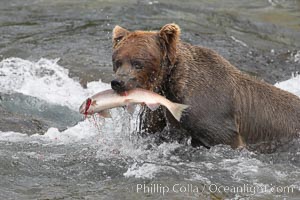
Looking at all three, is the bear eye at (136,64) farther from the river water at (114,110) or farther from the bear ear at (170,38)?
the river water at (114,110)

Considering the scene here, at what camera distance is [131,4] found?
1413cm

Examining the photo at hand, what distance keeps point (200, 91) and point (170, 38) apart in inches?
21.9

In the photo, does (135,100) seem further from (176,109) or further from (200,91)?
(200,91)

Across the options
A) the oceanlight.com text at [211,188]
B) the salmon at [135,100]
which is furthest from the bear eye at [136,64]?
the oceanlight.com text at [211,188]

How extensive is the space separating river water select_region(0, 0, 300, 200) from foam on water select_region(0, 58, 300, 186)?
1cm

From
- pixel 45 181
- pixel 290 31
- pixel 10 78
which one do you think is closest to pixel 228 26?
pixel 290 31

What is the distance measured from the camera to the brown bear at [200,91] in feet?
21.1

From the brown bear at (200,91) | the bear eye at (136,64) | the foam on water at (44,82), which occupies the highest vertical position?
the bear eye at (136,64)

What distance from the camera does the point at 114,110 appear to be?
8.68 meters

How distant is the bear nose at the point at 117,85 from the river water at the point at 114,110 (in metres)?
0.75

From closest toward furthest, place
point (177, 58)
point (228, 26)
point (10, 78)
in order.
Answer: point (177, 58) → point (10, 78) → point (228, 26)

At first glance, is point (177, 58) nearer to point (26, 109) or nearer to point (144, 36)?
point (144, 36)

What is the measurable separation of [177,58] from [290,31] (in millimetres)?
7059

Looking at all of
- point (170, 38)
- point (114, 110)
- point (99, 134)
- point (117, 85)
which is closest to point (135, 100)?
point (117, 85)
